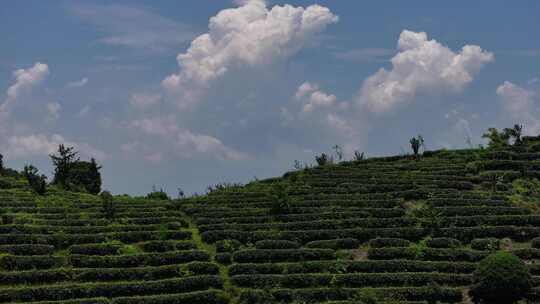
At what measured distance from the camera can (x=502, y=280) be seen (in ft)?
109

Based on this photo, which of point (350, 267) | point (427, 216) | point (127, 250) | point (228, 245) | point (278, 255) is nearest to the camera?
point (350, 267)

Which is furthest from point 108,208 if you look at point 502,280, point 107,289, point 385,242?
point 502,280

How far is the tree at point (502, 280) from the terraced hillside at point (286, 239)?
1.20 meters

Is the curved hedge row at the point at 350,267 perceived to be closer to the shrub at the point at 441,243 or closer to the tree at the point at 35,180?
the shrub at the point at 441,243

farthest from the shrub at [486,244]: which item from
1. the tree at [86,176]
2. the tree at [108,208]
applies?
the tree at [86,176]

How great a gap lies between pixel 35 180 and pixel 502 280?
33.9 metres

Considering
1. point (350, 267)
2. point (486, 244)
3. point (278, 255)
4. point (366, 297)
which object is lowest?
point (366, 297)

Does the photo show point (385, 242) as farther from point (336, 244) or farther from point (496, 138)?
point (496, 138)

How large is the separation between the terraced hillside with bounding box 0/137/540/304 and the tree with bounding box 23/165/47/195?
1.07 m

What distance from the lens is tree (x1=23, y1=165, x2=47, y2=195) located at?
2034 inches

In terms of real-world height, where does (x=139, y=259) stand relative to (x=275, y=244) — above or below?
below

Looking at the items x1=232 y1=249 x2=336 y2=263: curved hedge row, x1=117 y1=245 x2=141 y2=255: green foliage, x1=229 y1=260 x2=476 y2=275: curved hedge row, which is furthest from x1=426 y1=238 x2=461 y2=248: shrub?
x1=117 y1=245 x2=141 y2=255: green foliage

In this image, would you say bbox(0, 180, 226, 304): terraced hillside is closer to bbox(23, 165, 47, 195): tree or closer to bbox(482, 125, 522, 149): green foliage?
bbox(23, 165, 47, 195): tree

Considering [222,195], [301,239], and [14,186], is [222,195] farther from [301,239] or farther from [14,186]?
[14,186]
